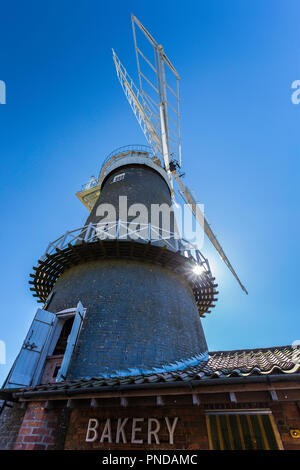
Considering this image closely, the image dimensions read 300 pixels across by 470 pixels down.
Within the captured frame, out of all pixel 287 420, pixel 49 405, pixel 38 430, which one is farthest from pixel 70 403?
pixel 287 420

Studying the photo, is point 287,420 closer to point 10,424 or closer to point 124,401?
point 124,401

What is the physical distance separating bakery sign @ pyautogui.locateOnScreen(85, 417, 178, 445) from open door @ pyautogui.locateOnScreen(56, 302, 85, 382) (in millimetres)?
1613

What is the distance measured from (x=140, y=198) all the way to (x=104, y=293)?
565 cm

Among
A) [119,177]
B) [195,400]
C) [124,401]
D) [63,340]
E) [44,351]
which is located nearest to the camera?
[195,400]

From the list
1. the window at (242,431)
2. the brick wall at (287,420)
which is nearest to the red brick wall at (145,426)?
the window at (242,431)

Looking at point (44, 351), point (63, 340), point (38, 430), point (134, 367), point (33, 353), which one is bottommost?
point (38, 430)

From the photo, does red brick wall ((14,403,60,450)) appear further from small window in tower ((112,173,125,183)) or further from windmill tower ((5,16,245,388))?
small window in tower ((112,173,125,183))

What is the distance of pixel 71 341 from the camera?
6668mm

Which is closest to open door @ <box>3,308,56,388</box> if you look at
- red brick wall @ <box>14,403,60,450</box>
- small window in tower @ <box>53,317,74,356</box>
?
small window in tower @ <box>53,317,74,356</box>

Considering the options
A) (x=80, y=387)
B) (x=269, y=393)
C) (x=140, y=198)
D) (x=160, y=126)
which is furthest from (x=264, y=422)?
(x=160, y=126)

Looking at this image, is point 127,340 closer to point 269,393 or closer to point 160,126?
point 269,393

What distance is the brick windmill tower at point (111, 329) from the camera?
15.4ft

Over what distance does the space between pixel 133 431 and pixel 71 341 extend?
2979mm

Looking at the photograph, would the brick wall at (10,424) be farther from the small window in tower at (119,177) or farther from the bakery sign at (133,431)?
the small window in tower at (119,177)
